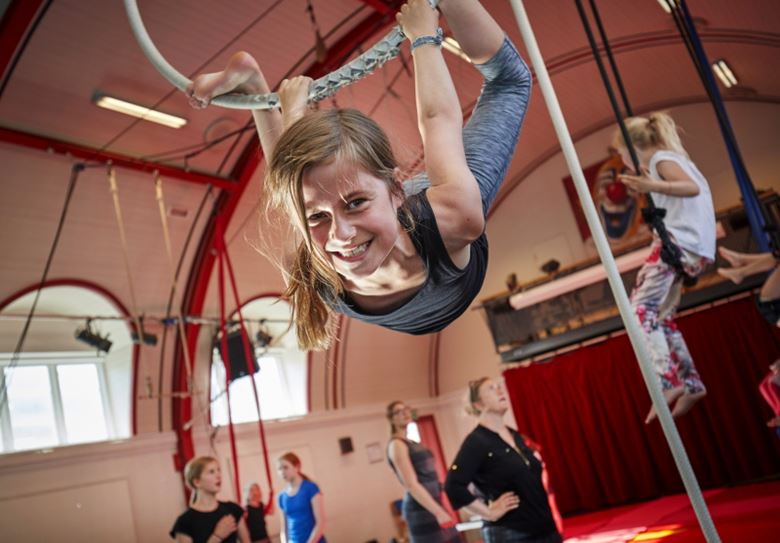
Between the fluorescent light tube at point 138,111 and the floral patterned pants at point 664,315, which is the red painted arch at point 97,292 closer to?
the fluorescent light tube at point 138,111

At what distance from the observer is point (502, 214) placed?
423 inches

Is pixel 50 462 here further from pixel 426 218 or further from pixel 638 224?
pixel 638 224

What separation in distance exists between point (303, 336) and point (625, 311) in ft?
2.12

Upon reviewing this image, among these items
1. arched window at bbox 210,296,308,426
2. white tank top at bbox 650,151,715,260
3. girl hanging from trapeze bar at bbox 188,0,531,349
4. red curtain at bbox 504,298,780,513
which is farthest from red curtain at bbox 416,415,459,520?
girl hanging from trapeze bar at bbox 188,0,531,349

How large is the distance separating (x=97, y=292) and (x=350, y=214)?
6.97 m

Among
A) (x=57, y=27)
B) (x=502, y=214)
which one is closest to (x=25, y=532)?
(x=57, y=27)

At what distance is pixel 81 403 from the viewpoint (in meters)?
7.66

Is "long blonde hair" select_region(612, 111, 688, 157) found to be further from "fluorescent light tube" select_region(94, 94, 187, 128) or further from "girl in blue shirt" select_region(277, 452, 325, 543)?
"fluorescent light tube" select_region(94, 94, 187, 128)

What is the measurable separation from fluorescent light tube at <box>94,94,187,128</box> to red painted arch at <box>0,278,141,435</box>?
190cm

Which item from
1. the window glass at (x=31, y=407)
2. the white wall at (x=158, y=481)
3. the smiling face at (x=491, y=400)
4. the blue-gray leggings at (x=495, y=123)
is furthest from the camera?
the window glass at (x=31, y=407)

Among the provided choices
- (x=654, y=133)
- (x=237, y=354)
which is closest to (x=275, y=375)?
(x=237, y=354)

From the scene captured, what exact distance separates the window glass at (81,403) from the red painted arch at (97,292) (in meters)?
0.49

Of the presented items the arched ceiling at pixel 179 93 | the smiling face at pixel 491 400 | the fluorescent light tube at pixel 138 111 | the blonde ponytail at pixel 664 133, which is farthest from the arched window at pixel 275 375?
the blonde ponytail at pixel 664 133

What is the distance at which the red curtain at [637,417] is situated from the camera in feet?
24.0
